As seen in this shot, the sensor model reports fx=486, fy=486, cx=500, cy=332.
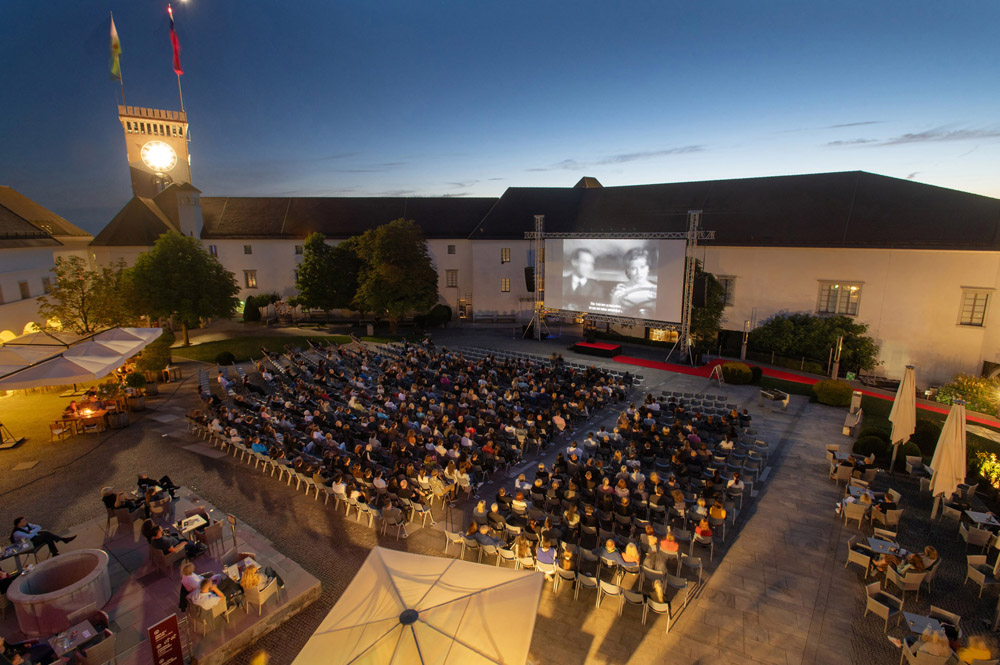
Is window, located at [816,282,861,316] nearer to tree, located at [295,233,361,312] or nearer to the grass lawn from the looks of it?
the grass lawn

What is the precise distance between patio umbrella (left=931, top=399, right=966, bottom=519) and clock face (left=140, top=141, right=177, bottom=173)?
240 ft

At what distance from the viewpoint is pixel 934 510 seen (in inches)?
514

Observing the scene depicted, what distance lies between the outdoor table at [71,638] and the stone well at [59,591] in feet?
2.08

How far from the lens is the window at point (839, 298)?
29.7 m

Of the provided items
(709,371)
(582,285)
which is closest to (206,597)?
(709,371)

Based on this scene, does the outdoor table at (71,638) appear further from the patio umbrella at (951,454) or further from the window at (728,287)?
the window at (728,287)

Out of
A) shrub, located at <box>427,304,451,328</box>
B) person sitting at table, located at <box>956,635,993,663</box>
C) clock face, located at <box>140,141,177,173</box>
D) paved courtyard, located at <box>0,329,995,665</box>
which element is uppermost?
clock face, located at <box>140,141,177,173</box>

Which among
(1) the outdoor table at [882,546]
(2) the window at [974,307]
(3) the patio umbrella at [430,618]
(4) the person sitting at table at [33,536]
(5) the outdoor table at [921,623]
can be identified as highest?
(2) the window at [974,307]

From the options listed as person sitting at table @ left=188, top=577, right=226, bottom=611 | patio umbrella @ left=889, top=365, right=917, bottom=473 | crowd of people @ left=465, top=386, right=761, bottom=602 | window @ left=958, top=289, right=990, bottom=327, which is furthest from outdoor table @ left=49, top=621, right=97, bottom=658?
window @ left=958, top=289, right=990, bottom=327

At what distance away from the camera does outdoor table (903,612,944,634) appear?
8328mm

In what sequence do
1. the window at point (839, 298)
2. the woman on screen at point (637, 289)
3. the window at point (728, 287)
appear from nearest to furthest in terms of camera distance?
the woman on screen at point (637, 289), the window at point (839, 298), the window at point (728, 287)

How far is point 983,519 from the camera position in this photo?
11.6 m

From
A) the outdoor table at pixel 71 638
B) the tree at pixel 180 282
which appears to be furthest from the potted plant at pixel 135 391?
the outdoor table at pixel 71 638

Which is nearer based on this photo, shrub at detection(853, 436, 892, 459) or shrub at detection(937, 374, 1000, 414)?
shrub at detection(853, 436, 892, 459)
